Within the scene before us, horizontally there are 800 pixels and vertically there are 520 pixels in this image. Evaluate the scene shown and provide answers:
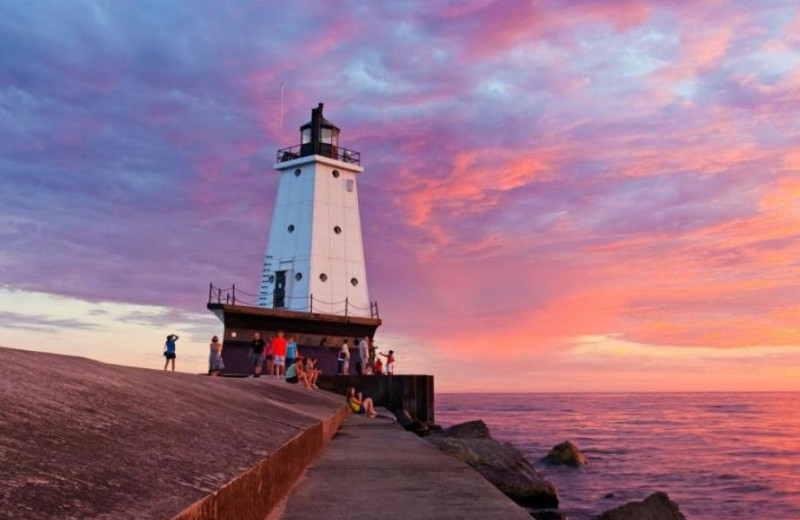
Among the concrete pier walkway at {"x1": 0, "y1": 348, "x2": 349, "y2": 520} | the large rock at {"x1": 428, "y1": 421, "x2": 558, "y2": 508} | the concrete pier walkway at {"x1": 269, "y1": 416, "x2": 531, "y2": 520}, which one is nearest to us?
the concrete pier walkway at {"x1": 0, "y1": 348, "x2": 349, "y2": 520}

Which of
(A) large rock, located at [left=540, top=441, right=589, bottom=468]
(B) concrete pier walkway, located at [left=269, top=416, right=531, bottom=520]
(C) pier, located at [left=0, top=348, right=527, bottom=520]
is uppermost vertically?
(C) pier, located at [left=0, top=348, right=527, bottom=520]

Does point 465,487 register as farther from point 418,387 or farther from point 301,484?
point 418,387

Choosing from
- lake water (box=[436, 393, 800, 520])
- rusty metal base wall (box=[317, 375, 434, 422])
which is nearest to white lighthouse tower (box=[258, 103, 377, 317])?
rusty metal base wall (box=[317, 375, 434, 422])

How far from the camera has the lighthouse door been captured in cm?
3275

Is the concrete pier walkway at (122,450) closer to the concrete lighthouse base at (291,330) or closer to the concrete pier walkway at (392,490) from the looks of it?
the concrete pier walkway at (392,490)

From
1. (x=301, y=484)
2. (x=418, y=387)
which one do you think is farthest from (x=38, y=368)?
(x=418, y=387)

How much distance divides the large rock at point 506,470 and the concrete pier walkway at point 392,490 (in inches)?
74.7

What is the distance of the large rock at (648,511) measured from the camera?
8.98 meters

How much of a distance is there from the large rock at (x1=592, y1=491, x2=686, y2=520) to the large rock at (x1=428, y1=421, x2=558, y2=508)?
31.0 inches

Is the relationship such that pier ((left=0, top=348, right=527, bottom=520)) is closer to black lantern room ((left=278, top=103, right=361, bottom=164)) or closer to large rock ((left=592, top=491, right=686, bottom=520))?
large rock ((left=592, top=491, right=686, bottom=520))

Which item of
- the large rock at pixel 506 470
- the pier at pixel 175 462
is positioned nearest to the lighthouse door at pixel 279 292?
the large rock at pixel 506 470

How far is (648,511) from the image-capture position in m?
9.16

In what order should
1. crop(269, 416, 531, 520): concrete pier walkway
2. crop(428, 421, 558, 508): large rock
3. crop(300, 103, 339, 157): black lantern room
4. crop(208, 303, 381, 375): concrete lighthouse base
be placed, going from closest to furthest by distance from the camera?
crop(269, 416, 531, 520): concrete pier walkway
crop(428, 421, 558, 508): large rock
crop(208, 303, 381, 375): concrete lighthouse base
crop(300, 103, 339, 157): black lantern room

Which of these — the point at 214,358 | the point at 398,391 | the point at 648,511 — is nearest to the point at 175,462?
the point at 648,511
